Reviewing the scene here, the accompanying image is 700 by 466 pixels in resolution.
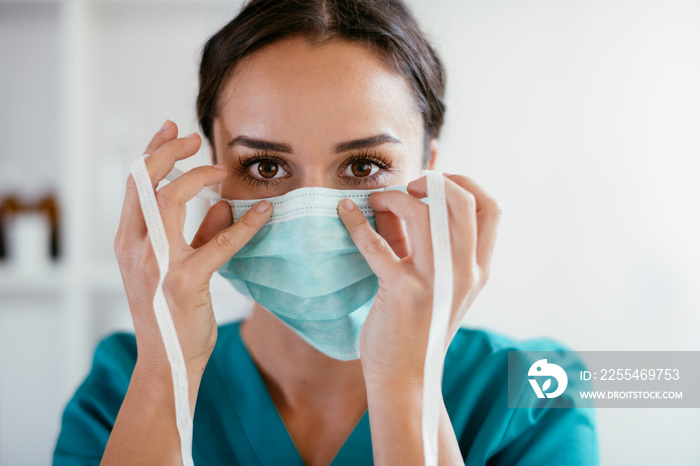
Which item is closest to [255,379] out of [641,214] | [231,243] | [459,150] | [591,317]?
[231,243]

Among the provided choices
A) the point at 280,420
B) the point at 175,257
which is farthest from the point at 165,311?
the point at 280,420

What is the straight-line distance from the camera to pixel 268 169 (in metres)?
0.99

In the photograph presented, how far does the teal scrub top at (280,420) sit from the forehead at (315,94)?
523 millimetres

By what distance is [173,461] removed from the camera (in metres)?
0.87

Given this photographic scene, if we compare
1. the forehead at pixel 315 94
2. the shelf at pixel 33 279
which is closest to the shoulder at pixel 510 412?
the forehead at pixel 315 94

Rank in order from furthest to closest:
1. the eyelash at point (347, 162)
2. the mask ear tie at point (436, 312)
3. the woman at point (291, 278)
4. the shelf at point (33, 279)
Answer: the shelf at point (33, 279) → the eyelash at point (347, 162) → the woman at point (291, 278) → the mask ear tie at point (436, 312)

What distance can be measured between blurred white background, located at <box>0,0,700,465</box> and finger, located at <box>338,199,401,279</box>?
0.97m

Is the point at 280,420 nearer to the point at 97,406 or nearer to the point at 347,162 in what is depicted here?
the point at 97,406

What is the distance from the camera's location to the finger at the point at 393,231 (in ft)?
3.07

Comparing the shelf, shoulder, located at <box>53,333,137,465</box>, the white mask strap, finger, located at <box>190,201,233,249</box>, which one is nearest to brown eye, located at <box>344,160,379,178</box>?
finger, located at <box>190,201,233,249</box>

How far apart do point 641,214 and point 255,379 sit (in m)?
1.46

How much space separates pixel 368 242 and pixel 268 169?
0.26 metres

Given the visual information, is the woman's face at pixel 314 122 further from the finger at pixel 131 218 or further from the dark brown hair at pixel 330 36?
the finger at pixel 131 218

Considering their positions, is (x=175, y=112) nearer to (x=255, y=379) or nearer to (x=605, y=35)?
(x=255, y=379)
